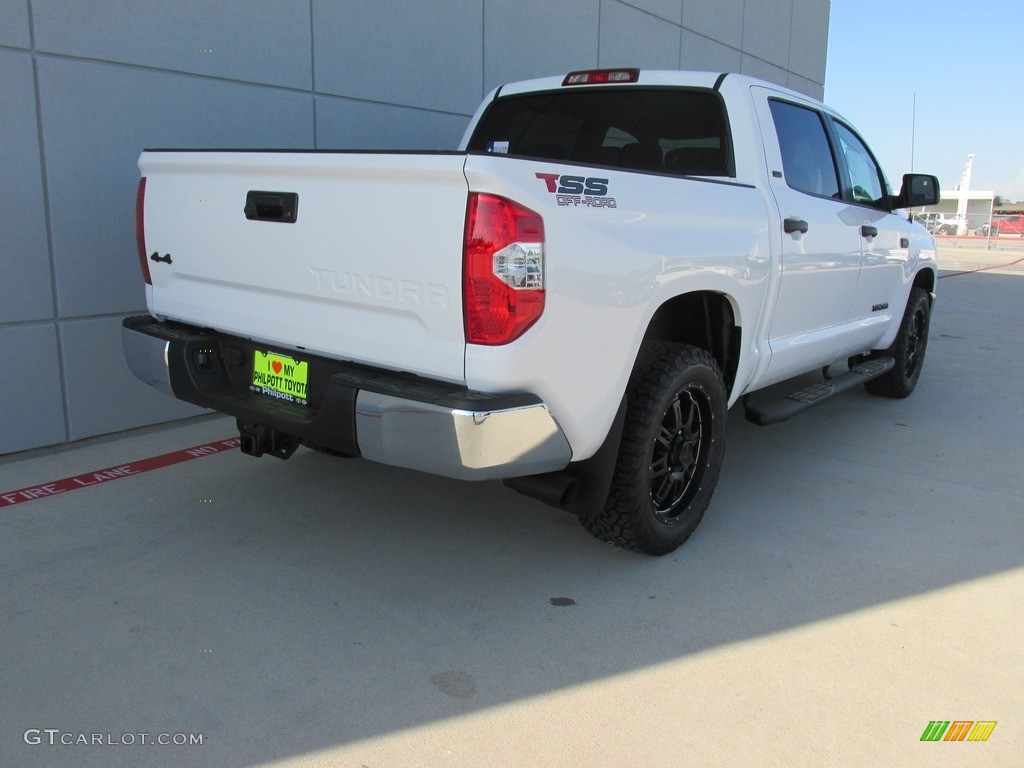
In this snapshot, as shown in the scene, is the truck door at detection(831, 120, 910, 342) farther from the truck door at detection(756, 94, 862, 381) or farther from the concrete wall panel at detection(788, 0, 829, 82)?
the concrete wall panel at detection(788, 0, 829, 82)

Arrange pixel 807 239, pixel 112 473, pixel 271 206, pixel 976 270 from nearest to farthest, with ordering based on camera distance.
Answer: pixel 271 206, pixel 807 239, pixel 112 473, pixel 976 270

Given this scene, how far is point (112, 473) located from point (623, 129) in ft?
10.4

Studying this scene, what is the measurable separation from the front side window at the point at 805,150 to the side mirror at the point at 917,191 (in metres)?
0.84

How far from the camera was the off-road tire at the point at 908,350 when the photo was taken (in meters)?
6.11

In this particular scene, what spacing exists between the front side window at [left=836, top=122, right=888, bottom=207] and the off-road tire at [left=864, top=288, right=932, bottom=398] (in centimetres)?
99

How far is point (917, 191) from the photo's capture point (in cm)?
543

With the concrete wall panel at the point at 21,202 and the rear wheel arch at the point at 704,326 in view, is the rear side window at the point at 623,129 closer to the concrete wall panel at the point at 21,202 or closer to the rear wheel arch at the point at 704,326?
the rear wheel arch at the point at 704,326

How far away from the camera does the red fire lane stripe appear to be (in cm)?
406

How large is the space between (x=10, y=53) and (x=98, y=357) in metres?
1.63

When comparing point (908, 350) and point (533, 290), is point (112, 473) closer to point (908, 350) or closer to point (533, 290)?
point (533, 290)

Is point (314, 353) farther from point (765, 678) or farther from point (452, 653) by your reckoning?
point (765, 678)

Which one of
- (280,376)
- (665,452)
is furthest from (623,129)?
(280,376)

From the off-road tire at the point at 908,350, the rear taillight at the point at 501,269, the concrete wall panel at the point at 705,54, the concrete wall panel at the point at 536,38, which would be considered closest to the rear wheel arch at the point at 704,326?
the rear taillight at the point at 501,269

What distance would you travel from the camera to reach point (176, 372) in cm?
333
